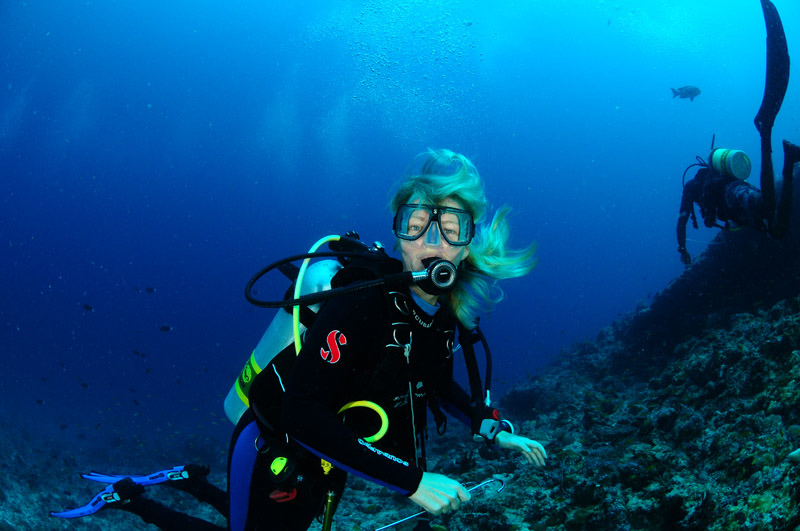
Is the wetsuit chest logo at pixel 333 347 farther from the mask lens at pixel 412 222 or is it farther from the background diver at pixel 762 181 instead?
the background diver at pixel 762 181

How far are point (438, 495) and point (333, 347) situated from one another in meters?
0.82

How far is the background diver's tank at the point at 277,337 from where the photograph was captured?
237 centimetres

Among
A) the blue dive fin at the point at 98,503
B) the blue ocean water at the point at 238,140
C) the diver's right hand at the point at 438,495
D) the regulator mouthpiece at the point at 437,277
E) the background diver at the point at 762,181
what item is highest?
the blue ocean water at the point at 238,140

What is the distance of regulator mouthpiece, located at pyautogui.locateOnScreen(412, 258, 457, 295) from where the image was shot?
2.17 m

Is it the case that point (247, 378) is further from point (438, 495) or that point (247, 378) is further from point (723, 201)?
point (723, 201)

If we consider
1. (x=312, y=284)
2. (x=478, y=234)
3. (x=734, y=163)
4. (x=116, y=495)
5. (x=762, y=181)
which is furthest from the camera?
(x=734, y=163)

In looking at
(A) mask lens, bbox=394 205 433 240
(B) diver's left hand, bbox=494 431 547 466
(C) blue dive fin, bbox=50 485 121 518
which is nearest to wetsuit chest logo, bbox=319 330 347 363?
(A) mask lens, bbox=394 205 433 240

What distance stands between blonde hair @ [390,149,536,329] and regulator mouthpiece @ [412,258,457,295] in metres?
0.46

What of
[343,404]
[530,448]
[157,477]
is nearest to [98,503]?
[157,477]

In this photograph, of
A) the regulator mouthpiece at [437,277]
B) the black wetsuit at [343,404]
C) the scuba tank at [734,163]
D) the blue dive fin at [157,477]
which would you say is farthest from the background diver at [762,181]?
the blue dive fin at [157,477]

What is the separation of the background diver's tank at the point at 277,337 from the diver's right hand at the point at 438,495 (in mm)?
1079

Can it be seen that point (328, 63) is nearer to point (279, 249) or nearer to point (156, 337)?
point (279, 249)

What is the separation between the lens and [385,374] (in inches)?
88.2

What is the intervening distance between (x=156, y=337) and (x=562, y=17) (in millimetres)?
101397
